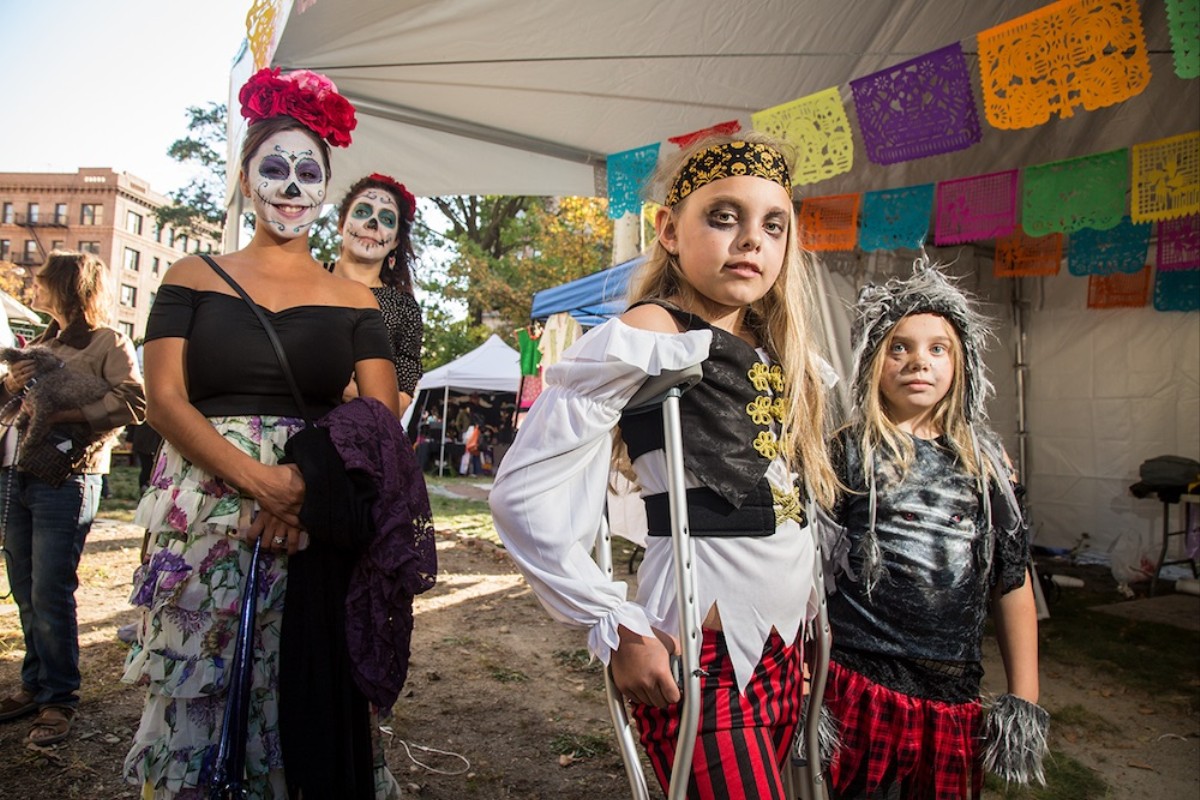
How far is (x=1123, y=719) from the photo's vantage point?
392cm

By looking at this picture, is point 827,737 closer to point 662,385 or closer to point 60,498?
point 662,385

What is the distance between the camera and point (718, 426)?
1.49 meters

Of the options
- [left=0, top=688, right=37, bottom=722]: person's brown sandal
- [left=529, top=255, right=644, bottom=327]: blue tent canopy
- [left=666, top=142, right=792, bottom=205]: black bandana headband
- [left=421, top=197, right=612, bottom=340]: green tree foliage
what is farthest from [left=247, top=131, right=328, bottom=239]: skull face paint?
[left=421, top=197, right=612, bottom=340]: green tree foliage

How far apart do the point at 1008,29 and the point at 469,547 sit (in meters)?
6.69

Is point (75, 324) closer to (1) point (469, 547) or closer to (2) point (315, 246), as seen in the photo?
(1) point (469, 547)

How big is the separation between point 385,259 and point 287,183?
52.2 inches

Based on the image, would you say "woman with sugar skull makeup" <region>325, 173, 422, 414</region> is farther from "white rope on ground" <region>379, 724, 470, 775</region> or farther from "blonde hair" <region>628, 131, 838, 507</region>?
"blonde hair" <region>628, 131, 838, 507</region>

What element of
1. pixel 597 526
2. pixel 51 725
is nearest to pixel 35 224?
pixel 51 725

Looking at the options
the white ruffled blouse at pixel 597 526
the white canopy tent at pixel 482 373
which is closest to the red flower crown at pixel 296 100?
the white ruffled blouse at pixel 597 526

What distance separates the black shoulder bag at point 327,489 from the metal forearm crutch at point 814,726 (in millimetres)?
1062

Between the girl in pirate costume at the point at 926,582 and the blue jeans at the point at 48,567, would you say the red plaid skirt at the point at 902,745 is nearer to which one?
the girl in pirate costume at the point at 926,582

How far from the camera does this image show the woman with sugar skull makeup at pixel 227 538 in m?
1.76

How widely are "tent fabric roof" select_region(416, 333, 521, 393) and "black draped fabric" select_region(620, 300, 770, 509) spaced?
49.1 ft

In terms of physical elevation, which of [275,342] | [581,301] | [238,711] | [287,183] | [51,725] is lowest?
[51,725]
